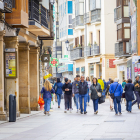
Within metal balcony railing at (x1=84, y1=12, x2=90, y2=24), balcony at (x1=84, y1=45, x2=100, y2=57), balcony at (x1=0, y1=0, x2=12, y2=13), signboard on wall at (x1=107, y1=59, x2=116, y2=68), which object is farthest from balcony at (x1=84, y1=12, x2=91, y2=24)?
balcony at (x1=0, y1=0, x2=12, y2=13)

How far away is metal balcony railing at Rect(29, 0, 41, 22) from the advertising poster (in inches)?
96.1

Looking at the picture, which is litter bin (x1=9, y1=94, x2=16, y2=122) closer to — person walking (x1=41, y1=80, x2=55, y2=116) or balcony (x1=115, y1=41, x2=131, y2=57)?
person walking (x1=41, y1=80, x2=55, y2=116)

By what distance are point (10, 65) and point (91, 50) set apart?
29791 millimetres

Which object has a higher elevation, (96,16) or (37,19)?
(96,16)

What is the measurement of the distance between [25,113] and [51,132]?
8909 mm

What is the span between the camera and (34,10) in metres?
21.1

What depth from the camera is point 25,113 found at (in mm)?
21469

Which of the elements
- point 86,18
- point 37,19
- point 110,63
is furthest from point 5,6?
point 86,18

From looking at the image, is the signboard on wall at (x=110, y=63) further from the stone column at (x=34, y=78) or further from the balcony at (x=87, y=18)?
the stone column at (x=34, y=78)

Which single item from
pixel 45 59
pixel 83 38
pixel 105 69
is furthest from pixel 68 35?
pixel 45 59

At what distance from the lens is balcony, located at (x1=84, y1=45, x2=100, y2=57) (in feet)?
153

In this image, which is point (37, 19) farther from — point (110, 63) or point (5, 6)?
point (110, 63)

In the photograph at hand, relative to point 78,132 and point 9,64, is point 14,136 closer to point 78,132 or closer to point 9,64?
point 78,132

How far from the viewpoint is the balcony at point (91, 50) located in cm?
4666
